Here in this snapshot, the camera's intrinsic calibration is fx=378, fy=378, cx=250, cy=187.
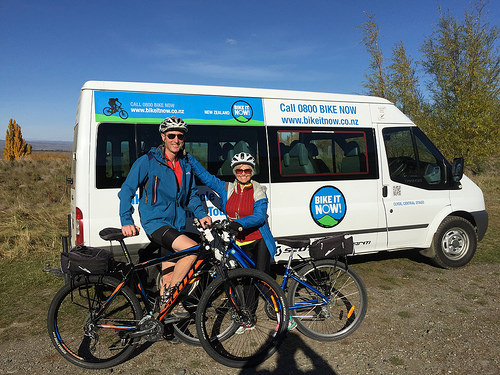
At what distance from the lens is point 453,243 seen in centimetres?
555

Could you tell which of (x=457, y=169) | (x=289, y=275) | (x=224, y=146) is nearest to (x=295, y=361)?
(x=289, y=275)

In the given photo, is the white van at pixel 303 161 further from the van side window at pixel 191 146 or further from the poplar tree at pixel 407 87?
the poplar tree at pixel 407 87

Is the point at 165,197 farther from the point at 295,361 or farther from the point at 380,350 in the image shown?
the point at 380,350

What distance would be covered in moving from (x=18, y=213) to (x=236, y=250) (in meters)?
8.50

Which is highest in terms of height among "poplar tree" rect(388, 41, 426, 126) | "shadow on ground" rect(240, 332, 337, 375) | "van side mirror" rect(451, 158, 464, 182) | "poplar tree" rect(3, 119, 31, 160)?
"poplar tree" rect(3, 119, 31, 160)

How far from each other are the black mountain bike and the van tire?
329 centimetres

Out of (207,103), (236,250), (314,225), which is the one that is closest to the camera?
(236,250)

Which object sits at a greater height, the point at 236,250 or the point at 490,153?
the point at 490,153

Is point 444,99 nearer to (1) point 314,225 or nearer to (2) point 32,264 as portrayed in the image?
(1) point 314,225

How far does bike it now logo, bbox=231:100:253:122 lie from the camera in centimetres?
438

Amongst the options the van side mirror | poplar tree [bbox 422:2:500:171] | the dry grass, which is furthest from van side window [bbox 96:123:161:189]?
poplar tree [bbox 422:2:500:171]

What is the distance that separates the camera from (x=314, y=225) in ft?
15.3

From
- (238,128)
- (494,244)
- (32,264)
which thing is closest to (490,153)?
(494,244)

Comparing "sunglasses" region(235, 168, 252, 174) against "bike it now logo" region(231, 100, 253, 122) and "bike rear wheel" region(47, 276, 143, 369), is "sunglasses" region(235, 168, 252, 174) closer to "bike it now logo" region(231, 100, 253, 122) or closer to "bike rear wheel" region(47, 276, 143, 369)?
"bike it now logo" region(231, 100, 253, 122)
